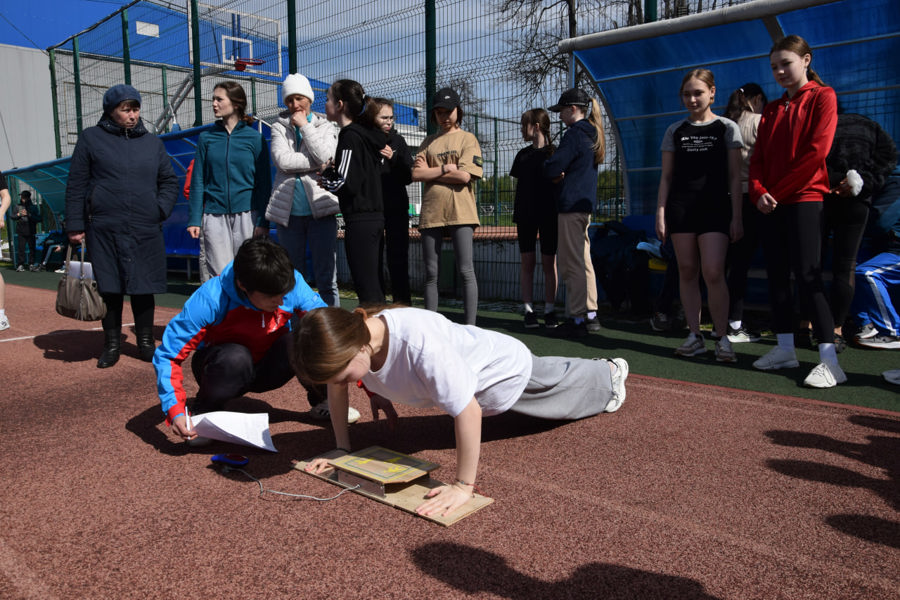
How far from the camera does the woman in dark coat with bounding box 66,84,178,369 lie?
4.75m

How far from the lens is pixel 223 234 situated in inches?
205

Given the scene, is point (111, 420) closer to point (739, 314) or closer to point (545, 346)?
point (545, 346)

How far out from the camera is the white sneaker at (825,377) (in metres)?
3.95

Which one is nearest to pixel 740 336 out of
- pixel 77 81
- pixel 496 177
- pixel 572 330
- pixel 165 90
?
pixel 572 330

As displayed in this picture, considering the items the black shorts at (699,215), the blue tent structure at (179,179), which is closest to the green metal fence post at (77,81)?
the blue tent structure at (179,179)

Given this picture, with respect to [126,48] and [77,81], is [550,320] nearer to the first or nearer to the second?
[126,48]

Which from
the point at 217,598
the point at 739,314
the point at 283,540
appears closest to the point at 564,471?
the point at 283,540

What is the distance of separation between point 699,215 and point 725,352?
99 centimetres

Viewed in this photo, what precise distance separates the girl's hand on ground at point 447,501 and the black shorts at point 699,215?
9.56ft

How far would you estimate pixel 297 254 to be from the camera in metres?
5.08

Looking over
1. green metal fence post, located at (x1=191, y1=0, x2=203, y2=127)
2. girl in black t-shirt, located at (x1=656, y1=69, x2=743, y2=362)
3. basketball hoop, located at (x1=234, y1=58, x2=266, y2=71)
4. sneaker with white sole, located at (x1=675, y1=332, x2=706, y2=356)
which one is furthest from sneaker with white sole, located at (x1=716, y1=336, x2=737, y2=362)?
green metal fence post, located at (x1=191, y1=0, x2=203, y2=127)

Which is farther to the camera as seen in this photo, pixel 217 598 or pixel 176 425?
pixel 176 425

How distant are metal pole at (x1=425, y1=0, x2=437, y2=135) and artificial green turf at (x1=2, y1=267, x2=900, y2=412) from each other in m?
2.93

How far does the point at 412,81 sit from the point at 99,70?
1075 centimetres
